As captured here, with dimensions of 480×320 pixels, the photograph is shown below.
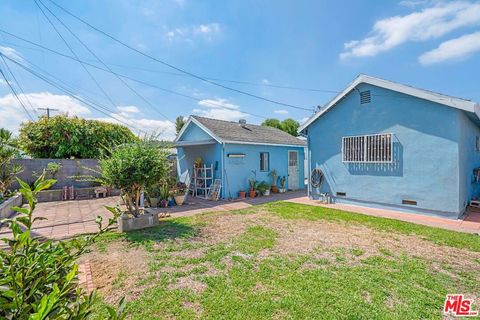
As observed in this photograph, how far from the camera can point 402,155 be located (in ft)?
27.3

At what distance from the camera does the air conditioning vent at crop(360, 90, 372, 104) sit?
361 inches

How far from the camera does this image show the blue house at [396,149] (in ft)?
24.4

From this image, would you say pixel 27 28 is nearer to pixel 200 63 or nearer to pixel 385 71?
pixel 200 63

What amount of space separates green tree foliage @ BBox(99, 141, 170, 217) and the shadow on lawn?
84 centimetres

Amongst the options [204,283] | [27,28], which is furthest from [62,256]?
[27,28]

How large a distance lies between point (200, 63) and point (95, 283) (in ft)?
44.2

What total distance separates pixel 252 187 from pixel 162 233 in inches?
275

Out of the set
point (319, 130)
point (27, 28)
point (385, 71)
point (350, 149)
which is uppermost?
point (27, 28)

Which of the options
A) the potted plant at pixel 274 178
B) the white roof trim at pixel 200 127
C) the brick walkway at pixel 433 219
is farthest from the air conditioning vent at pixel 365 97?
the white roof trim at pixel 200 127

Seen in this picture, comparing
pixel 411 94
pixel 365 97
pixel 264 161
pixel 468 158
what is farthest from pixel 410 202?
pixel 264 161

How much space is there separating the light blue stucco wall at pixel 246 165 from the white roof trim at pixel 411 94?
4298 millimetres

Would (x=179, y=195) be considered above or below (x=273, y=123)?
below

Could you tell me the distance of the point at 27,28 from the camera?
9602 millimetres

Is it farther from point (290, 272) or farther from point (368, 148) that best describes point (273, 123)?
point (290, 272)
